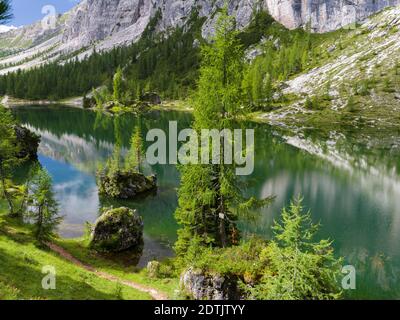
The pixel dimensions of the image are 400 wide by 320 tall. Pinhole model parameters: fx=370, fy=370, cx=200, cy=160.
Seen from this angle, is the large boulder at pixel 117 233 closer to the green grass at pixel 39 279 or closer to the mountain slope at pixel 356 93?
the green grass at pixel 39 279

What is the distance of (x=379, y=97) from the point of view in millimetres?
161375

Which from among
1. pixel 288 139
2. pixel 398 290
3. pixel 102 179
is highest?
pixel 288 139

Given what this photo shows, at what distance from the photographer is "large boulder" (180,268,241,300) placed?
26.4 metres

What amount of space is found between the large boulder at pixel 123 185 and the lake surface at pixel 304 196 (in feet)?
6.55

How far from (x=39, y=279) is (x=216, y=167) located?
603 inches

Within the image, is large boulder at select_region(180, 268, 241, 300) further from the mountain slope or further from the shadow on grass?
the mountain slope

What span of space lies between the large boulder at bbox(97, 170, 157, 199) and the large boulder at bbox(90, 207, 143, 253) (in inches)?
725

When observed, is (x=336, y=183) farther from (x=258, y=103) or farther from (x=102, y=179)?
(x=258, y=103)

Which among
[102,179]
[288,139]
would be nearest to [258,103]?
[288,139]
